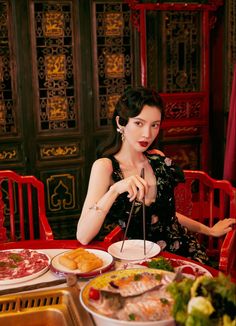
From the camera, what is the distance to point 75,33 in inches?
157

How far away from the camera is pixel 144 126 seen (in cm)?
182

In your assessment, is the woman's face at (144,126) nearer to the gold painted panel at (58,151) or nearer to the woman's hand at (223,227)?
the woman's hand at (223,227)

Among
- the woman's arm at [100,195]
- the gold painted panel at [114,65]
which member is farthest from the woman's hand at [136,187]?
the gold painted panel at [114,65]

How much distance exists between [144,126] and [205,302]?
3.26 ft

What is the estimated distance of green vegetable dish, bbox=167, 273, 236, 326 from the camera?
0.91 metres

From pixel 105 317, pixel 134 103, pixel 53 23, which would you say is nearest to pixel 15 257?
pixel 105 317

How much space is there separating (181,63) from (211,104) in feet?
1.68

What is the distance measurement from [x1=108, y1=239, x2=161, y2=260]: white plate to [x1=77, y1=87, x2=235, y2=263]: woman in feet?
0.40

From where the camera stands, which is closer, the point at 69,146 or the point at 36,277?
the point at 36,277

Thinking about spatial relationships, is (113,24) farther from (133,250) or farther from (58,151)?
(133,250)

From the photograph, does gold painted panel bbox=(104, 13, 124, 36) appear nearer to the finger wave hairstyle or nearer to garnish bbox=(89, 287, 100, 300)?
the finger wave hairstyle

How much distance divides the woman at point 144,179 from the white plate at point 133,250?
0.12 metres

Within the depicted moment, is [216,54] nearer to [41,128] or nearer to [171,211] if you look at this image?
[41,128]

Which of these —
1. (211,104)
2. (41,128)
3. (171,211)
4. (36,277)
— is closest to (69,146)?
(41,128)
